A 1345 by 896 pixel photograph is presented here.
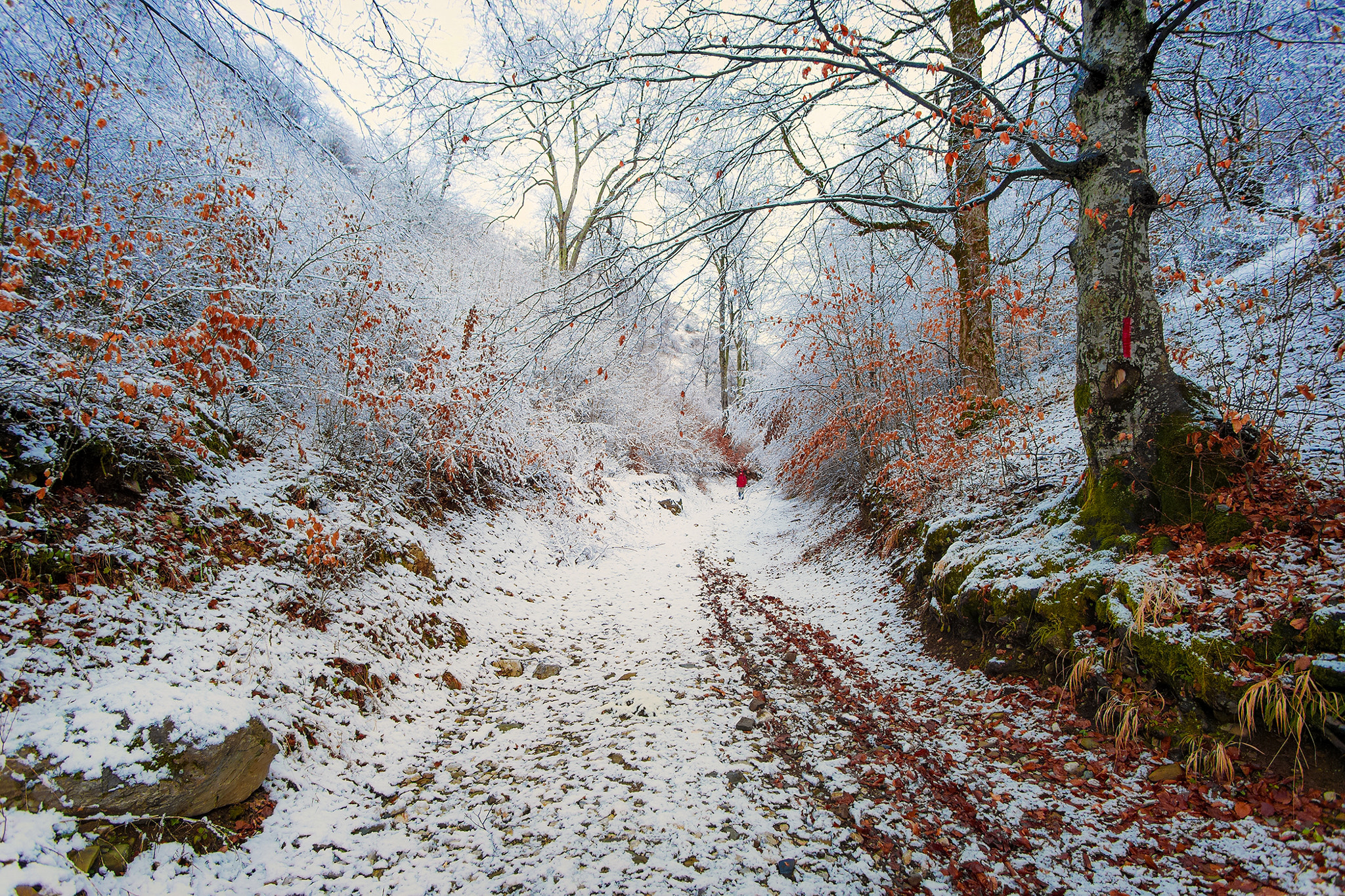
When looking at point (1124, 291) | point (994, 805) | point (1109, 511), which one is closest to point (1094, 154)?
point (1124, 291)

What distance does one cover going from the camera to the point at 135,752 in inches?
89.2

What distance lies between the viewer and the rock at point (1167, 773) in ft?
8.24

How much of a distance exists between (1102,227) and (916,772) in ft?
13.7

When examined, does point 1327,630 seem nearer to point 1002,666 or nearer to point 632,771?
point 1002,666

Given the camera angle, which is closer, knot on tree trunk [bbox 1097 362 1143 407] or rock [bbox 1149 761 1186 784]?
rock [bbox 1149 761 1186 784]

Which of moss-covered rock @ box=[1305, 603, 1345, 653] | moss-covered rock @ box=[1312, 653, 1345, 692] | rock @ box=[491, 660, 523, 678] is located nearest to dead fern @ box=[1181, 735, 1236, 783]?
moss-covered rock @ box=[1312, 653, 1345, 692]

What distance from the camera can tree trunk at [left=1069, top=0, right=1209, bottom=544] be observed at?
3625 mm

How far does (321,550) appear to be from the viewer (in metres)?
4.21

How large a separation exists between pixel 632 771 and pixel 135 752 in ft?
8.06

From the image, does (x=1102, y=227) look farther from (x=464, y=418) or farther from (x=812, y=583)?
(x=464, y=418)

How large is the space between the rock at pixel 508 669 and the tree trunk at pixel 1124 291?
5102 millimetres

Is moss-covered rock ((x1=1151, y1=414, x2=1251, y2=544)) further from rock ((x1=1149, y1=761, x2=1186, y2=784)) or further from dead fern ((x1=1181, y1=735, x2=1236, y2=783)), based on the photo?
rock ((x1=1149, y1=761, x2=1186, y2=784))

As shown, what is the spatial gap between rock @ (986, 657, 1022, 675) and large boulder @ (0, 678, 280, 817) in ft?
16.0

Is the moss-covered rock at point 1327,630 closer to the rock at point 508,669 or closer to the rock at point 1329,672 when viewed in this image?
the rock at point 1329,672
